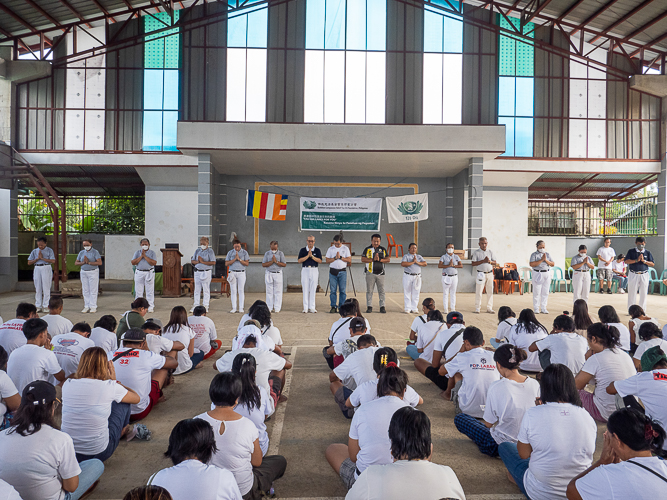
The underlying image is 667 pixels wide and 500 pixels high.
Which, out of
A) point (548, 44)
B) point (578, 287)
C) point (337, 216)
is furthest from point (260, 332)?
point (548, 44)

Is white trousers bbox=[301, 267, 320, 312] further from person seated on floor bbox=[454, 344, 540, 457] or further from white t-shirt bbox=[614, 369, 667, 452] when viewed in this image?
white t-shirt bbox=[614, 369, 667, 452]

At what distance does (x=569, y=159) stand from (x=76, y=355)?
17.3 meters

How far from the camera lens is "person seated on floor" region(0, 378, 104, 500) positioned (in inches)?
88.9

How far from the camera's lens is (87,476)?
2.69m

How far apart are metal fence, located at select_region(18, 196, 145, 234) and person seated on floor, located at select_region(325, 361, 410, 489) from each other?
1845 cm

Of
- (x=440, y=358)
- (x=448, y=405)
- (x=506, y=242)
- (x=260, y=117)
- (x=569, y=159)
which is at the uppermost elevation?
(x=260, y=117)

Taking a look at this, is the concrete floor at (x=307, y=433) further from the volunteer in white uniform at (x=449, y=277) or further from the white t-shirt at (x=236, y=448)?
the volunteer in white uniform at (x=449, y=277)

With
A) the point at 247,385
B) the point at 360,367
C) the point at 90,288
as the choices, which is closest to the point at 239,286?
the point at 90,288

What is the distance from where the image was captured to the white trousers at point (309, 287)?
10289 mm

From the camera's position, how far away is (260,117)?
52.6 ft

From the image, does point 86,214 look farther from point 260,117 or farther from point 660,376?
point 660,376

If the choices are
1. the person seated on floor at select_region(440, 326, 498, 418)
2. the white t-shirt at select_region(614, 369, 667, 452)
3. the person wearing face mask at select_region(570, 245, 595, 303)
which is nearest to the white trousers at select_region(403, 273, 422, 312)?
the person wearing face mask at select_region(570, 245, 595, 303)

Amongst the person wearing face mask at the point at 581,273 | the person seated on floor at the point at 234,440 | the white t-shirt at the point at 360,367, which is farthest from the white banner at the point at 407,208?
the person seated on floor at the point at 234,440

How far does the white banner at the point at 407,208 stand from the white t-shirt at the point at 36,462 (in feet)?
44.4
